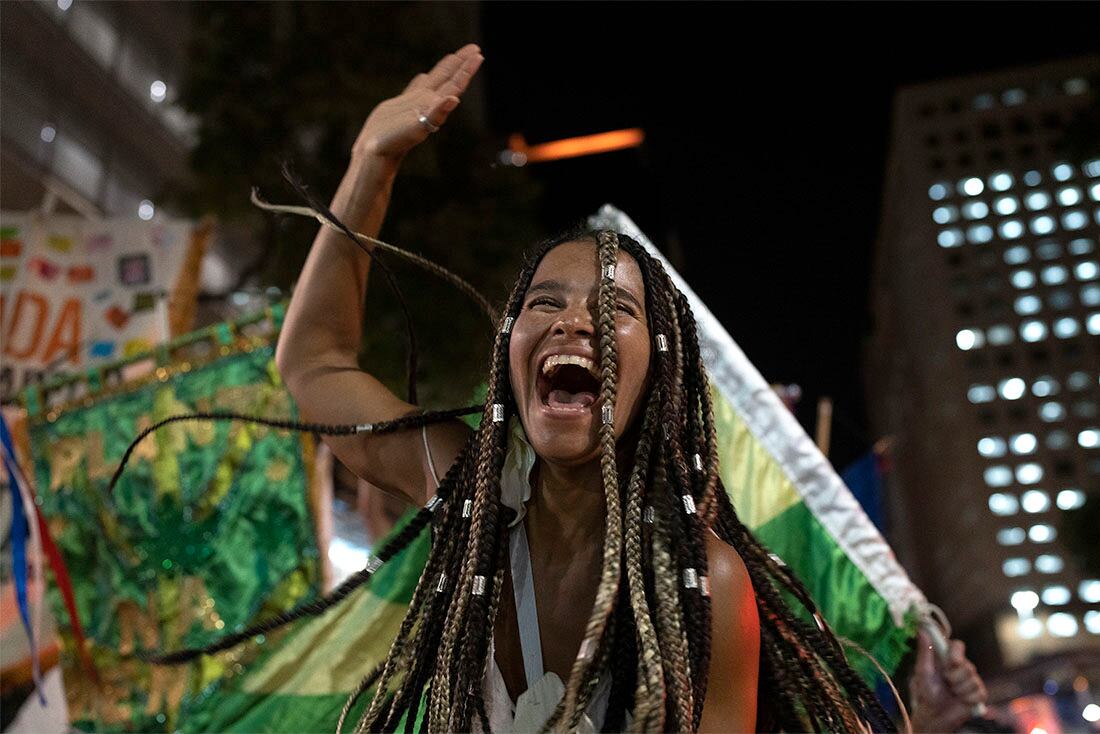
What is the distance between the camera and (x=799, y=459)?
113 inches

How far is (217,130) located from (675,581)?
7.85m

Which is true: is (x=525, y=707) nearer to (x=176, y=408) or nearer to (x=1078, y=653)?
(x=176, y=408)

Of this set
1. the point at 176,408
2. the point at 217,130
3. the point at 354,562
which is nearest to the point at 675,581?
the point at 176,408

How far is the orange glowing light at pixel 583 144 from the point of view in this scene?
14.2 m

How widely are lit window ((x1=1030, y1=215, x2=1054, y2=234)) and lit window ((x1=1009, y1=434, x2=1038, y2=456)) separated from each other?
118 feet

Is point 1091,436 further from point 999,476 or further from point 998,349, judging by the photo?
point 999,476

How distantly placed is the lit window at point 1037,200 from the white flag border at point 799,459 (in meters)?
5.50

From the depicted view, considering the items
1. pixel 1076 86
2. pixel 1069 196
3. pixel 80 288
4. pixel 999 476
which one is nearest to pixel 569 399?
pixel 80 288

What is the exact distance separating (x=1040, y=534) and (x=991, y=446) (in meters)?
6.17

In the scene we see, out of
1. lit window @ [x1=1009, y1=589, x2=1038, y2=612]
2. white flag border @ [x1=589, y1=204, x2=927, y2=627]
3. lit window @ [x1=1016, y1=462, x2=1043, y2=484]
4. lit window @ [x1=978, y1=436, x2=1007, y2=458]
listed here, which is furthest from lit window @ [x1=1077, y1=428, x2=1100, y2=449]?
lit window @ [x1=1009, y1=589, x2=1038, y2=612]

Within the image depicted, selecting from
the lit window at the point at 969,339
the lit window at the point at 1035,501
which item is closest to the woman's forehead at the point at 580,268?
the lit window at the point at 969,339

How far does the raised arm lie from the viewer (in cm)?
213

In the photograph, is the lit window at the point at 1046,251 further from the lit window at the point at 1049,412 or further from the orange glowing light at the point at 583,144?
the lit window at the point at 1049,412

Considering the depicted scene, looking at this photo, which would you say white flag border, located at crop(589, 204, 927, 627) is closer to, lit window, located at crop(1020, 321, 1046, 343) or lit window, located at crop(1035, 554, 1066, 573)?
lit window, located at crop(1020, 321, 1046, 343)
